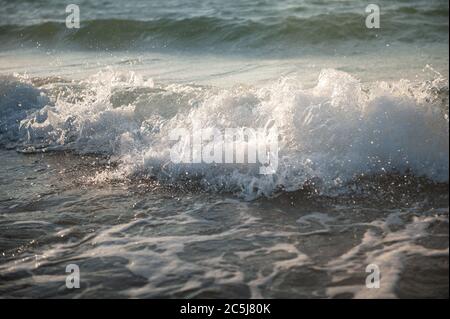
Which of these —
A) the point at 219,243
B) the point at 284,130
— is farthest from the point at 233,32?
the point at 219,243

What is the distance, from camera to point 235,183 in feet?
17.0

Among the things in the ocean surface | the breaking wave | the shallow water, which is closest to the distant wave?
the ocean surface

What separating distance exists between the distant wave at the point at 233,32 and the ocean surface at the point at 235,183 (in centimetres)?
57

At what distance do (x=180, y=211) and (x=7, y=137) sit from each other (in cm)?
418

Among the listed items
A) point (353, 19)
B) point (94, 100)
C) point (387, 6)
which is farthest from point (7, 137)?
point (387, 6)

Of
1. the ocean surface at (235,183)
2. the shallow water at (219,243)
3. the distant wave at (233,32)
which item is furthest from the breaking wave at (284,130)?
the distant wave at (233,32)

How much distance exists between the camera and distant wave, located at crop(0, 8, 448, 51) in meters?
10.9

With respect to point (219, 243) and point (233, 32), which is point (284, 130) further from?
point (233, 32)

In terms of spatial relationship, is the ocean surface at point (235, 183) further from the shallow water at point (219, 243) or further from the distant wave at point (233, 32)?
the distant wave at point (233, 32)

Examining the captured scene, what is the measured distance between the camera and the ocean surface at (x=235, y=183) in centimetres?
359

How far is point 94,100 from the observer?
8.04 meters

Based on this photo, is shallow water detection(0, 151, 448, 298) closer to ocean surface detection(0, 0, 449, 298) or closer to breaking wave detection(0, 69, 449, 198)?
ocean surface detection(0, 0, 449, 298)

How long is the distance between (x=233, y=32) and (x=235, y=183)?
7665mm

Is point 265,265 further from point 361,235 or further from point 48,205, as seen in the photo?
point 48,205
